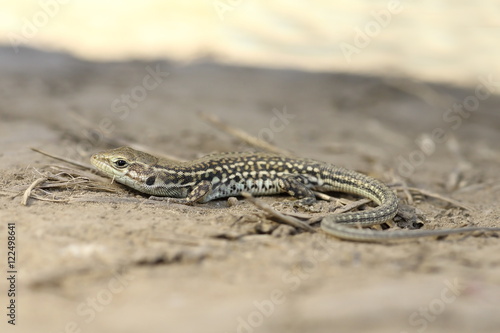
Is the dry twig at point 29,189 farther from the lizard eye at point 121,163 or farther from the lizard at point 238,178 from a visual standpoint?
the lizard eye at point 121,163

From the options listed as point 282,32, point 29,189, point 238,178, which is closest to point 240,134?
point 238,178

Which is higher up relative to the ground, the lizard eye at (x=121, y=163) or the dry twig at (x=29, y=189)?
the lizard eye at (x=121, y=163)

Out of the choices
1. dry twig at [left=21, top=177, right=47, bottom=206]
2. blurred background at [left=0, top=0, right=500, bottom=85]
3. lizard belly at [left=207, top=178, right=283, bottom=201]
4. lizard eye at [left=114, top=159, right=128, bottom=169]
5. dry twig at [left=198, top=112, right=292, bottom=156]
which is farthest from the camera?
blurred background at [left=0, top=0, right=500, bottom=85]

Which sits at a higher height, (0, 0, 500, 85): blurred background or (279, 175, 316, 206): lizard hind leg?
(0, 0, 500, 85): blurred background

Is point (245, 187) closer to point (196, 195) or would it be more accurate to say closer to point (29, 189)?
point (196, 195)

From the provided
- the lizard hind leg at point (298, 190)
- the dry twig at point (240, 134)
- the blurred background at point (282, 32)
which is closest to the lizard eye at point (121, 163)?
the lizard hind leg at point (298, 190)

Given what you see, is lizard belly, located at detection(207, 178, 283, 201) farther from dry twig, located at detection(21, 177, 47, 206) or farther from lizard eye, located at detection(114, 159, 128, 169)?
dry twig, located at detection(21, 177, 47, 206)

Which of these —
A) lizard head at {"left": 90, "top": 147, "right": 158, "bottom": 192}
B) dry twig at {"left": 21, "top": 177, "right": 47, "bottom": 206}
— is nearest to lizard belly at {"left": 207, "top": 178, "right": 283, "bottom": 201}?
lizard head at {"left": 90, "top": 147, "right": 158, "bottom": 192}
